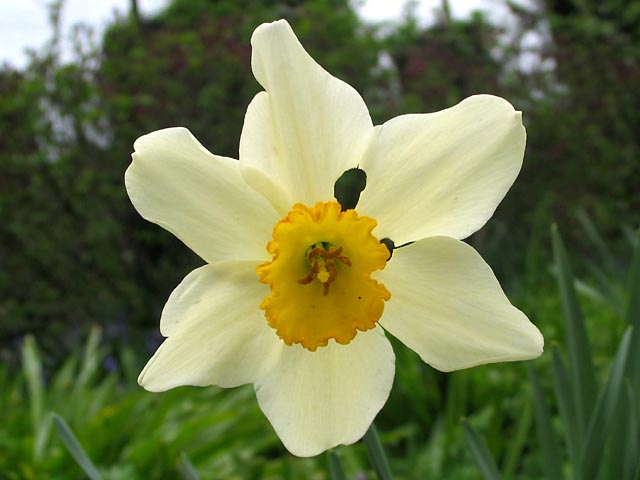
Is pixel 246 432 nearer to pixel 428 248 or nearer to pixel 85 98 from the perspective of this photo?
pixel 428 248

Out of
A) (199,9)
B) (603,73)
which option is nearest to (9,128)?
(199,9)

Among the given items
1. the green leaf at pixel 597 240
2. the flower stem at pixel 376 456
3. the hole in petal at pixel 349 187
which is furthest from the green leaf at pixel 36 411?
the hole in petal at pixel 349 187

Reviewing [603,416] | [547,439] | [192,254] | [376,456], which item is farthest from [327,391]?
[192,254]

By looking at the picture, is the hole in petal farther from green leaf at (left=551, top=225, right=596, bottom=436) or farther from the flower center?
the flower center

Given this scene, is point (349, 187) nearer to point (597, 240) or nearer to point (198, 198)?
point (597, 240)

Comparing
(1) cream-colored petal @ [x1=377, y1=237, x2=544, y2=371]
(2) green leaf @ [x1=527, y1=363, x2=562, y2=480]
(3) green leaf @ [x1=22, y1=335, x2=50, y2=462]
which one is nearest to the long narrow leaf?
(2) green leaf @ [x1=527, y1=363, x2=562, y2=480]

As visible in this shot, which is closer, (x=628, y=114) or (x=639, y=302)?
(x=639, y=302)
